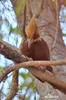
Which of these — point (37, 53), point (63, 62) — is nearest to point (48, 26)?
point (37, 53)

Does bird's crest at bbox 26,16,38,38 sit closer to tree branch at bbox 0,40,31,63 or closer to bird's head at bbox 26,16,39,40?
bird's head at bbox 26,16,39,40

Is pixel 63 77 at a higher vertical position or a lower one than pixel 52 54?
lower

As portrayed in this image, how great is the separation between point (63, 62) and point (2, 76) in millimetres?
276

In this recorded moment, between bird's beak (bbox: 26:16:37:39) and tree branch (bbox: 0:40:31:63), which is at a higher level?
bird's beak (bbox: 26:16:37:39)

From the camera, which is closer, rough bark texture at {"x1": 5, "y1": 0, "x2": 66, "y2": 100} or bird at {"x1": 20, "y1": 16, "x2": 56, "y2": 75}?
bird at {"x1": 20, "y1": 16, "x2": 56, "y2": 75}

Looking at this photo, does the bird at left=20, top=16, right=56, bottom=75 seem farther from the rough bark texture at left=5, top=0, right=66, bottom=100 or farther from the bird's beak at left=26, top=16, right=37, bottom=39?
the rough bark texture at left=5, top=0, right=66, bottom=100

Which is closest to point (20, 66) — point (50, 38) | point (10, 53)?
point (10, 53)

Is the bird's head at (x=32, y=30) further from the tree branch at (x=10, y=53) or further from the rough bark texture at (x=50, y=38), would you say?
the rough bark texture at (x=50, y=38)

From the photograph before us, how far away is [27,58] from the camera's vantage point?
36.2 inches

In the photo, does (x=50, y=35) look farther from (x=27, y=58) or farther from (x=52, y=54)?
(x=27, y=58)

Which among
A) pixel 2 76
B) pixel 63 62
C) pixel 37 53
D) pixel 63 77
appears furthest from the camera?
pixel 63 77

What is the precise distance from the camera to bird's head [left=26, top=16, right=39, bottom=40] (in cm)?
87

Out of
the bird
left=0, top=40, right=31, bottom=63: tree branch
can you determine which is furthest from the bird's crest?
left=0, top=40, right=31, bottom=63: tree branch

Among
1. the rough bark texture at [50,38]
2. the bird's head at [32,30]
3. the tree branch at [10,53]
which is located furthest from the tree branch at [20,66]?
the rough bark texture at [50,38]
